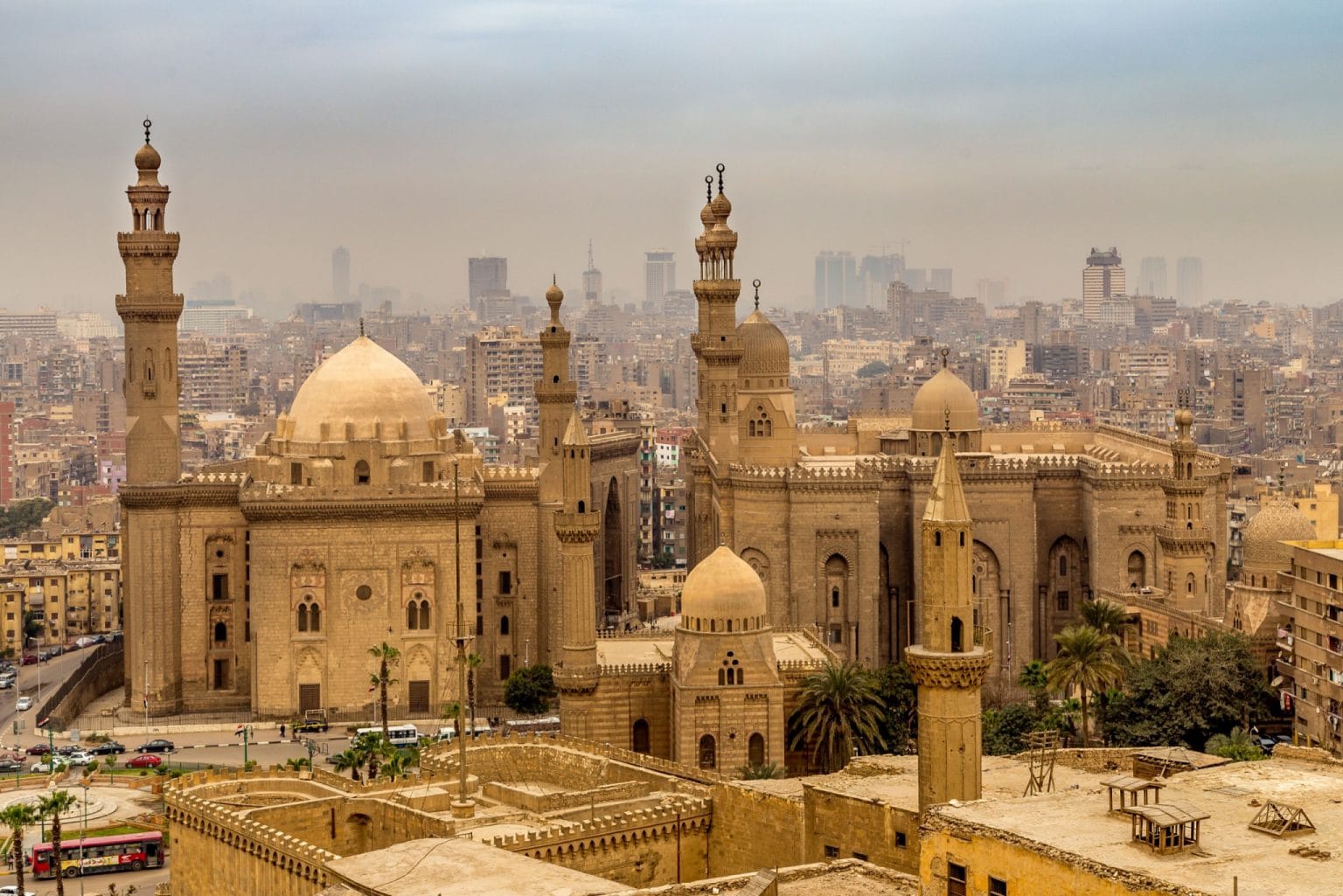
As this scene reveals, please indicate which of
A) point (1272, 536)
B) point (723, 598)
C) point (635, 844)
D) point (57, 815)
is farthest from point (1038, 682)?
point (57, 815)

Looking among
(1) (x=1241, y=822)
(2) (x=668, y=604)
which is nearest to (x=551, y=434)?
(2) (x=668, y=604)

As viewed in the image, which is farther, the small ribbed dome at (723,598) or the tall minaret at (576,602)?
the tall minaret at (576,602)

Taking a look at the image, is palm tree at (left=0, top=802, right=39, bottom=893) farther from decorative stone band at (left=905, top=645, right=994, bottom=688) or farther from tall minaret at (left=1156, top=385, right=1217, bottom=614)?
A: tall minaret at (left=1156, top=385, right=1217, bottom=614)

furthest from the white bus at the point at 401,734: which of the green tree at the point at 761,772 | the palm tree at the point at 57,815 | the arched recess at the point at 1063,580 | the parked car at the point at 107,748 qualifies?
the arched recess at the point at 1063,580

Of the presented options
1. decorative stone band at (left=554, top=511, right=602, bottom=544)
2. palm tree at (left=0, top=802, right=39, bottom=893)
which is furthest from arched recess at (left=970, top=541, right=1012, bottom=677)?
palm tree at (left=0, top=802, right=39, bottom=893)

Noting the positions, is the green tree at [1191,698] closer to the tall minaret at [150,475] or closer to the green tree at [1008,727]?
the green tree at [1008,727]

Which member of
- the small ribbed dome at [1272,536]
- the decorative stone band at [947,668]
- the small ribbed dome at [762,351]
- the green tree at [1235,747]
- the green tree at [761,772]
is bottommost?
the green tree at [761,772]

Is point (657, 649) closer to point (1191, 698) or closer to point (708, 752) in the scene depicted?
point (708, 752)
